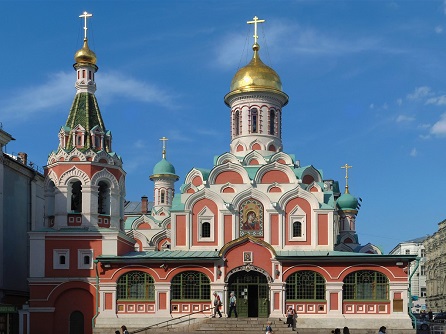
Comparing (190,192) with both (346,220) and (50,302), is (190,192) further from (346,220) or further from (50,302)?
(346,220)

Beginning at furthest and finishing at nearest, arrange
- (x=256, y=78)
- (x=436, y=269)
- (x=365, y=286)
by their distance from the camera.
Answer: (x=436, y=269) → (x=256, y=78) → (x=365, y=286)

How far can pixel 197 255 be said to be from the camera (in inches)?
1320

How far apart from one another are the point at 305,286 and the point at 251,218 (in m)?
4.08

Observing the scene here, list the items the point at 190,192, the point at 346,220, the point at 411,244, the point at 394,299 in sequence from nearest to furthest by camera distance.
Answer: the point at 394,299 < the point at 190,192 < the point at 346,220 < the point at 411,244

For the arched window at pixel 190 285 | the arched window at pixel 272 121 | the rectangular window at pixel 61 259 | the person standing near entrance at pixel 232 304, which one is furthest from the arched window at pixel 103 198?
the arched window at pixel 272 121

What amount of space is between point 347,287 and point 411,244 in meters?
68.6

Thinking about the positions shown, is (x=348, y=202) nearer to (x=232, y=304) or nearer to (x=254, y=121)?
(x=254, y=121)

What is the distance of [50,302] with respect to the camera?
33156mm

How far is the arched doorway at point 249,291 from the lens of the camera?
109 ft

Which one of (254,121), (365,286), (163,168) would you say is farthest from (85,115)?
(163,168)

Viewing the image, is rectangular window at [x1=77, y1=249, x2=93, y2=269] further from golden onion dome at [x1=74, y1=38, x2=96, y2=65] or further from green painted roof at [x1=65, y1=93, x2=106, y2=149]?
golden onion dome at [x1=74, y1=38, x2=96, y2=65]

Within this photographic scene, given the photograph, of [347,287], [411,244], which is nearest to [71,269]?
[347,287]

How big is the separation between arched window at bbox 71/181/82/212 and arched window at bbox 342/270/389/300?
1223 cm

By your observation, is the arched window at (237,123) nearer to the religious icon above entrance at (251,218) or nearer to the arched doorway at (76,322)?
the religious icon above entrance at (251,218)
